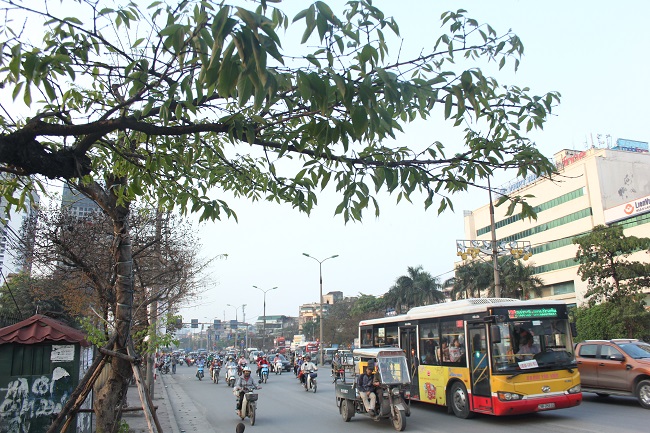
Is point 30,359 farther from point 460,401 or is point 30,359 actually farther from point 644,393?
point 644,393

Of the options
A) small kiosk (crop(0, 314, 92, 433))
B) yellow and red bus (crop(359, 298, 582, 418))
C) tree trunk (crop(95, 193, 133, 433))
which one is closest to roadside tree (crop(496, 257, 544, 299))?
yellow and red bus (crop(359, 298, 582, 418))

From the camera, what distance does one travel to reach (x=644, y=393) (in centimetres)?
1309

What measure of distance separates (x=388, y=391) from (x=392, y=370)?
495mm

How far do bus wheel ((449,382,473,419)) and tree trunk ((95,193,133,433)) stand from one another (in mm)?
9372

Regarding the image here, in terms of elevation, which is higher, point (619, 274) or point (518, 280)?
point (518, 280)

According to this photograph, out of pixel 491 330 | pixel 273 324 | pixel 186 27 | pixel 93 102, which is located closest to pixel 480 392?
pixel 491 330

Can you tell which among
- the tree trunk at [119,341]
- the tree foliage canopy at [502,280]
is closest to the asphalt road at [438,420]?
the tree trunk at [119,341]

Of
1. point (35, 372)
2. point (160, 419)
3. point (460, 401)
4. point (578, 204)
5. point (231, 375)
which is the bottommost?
point (231, 375)

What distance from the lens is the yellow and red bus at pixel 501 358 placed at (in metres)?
11.5

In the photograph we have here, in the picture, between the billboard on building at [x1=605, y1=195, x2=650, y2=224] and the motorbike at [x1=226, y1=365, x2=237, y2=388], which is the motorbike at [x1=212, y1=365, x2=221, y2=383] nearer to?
the motorbike at [x1=226, y1=365, x2=237, y2=388]

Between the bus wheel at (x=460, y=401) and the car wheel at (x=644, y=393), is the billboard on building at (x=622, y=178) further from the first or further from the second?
the bus wheel at (x=460, y=401)

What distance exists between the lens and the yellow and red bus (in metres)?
11.5

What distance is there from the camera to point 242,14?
237cm

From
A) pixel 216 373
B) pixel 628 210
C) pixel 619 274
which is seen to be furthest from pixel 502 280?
pixel 216 373
